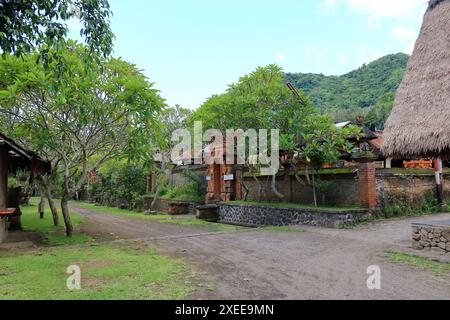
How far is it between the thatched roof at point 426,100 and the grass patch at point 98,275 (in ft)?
17.0

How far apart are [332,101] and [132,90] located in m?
35.0

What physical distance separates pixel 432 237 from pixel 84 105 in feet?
26.8

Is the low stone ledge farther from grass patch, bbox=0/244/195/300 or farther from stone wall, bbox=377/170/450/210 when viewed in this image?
grass patch, bbox=0/244/195/300

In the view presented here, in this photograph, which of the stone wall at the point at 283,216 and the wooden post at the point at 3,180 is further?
the stone wall at the point at 283,216

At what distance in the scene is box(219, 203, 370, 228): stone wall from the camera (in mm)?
10432

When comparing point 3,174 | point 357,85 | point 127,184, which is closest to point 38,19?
point 3,174

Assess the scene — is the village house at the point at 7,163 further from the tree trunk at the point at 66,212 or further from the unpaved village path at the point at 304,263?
the unpaved village path at the point at 304,263

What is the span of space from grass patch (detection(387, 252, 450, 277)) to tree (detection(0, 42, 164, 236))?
20.2ft

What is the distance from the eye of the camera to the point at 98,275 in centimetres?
511

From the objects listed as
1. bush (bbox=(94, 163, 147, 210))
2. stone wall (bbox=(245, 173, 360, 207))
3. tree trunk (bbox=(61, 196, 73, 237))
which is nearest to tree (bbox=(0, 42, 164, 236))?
tree trunk (bbox=(61, 196, 73, 237))

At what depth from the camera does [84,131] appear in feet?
31.7

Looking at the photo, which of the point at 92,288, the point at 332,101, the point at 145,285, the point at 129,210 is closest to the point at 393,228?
the point at 145,285

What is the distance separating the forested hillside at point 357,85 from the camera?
3719cm

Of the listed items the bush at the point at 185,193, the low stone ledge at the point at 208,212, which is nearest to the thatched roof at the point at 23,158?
the low stone ledge at the point at 208,212
